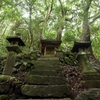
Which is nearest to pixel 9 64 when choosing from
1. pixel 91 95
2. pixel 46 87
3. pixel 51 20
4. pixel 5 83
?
pixel 5 83

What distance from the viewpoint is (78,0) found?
901 cm

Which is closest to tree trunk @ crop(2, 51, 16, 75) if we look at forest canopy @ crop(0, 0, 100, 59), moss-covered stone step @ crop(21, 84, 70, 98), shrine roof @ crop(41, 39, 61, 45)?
moss-covered stone step @ crop(21, 84, 70, 98)

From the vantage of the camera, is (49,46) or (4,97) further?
(49,46)

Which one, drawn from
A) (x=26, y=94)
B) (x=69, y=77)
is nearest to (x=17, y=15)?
A: (x=69, y=77)

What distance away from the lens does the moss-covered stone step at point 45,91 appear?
3683 mm

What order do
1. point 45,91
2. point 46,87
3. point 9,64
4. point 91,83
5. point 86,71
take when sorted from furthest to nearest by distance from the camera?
point 9,64
point 86,71
point 91,83
point 46,87
point 45,91

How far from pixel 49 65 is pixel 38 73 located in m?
1.01

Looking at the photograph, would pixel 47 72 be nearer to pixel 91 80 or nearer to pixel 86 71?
pixel 86 71

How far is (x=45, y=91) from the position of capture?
149 inches

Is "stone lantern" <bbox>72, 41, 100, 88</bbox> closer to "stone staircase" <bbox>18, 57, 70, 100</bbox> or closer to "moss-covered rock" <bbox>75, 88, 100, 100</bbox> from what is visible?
"stone staircase" <bbox>18, 57, 70, 100</bbox>

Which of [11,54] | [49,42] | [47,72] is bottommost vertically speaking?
[47,72]

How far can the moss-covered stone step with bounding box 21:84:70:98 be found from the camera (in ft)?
12.1

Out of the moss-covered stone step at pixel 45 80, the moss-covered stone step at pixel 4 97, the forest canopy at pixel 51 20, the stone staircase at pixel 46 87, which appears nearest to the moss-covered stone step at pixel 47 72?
the stone staircase at pixel 46 87

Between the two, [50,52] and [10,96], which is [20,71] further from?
[50,52]
